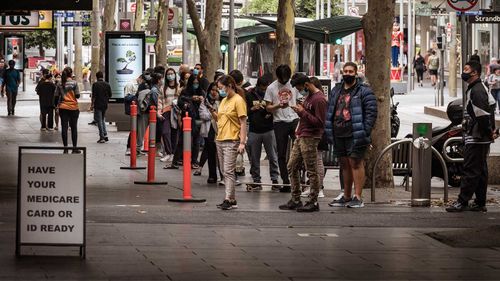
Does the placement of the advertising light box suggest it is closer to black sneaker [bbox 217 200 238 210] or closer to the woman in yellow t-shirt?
the woman in yellow t-shirt

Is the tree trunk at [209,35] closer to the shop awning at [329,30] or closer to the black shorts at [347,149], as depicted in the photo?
the shop awning at [329,30]

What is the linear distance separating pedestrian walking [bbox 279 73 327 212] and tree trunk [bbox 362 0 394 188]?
2.71 meters

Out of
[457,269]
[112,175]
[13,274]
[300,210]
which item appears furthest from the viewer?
[112,175]

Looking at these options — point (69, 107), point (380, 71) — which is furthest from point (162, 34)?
point (380, 71)

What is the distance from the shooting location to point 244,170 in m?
23.3

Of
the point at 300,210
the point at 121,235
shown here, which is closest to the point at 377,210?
the point at 300,210

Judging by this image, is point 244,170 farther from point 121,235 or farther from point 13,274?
point 13,274

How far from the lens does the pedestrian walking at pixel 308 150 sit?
17.0 meters

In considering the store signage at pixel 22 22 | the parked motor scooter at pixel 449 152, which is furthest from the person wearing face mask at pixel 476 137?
the store signage at pixel 22 22

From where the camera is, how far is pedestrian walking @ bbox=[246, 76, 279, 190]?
65.6 feet

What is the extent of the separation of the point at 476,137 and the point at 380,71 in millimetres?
3403

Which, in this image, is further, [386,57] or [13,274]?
[386,57]

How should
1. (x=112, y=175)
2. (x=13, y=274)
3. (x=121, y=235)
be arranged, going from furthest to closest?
(x=112, y=175), (x=121, y=235), (x=13, y=274)

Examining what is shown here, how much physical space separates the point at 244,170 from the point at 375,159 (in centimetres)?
397
